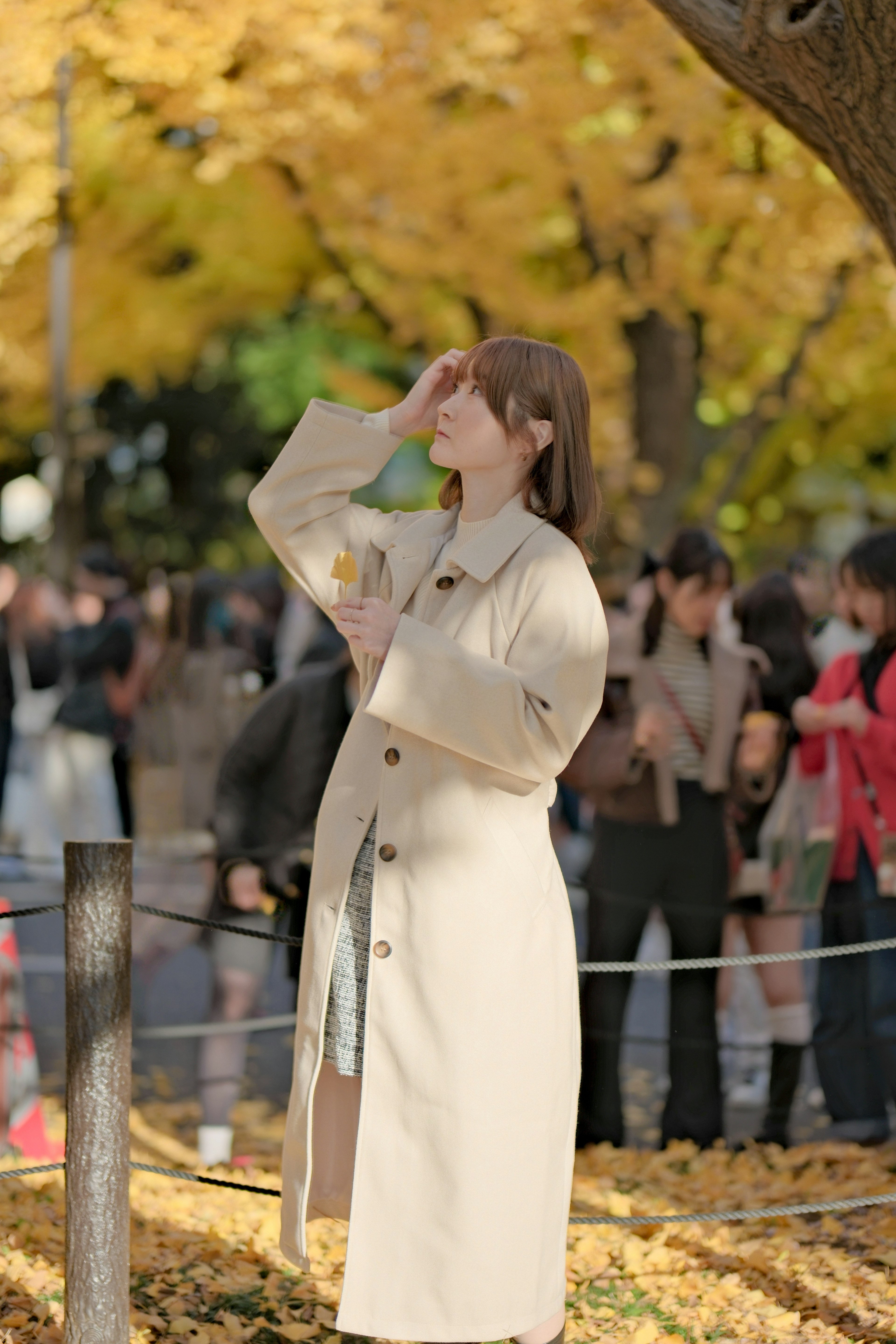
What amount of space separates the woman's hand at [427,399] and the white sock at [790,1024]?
319 centimetres

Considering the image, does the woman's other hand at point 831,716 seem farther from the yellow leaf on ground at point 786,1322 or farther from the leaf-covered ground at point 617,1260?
the yellow leaf on ground at point 786,1322

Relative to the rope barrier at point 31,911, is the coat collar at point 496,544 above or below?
above

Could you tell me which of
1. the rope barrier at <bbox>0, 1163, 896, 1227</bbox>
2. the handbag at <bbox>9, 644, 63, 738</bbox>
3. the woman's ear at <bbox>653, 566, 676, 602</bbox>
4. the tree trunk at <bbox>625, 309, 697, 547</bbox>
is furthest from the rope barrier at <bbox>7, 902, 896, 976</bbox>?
the tree trunk at <bbox>625, 309, 697, 547</bbox>

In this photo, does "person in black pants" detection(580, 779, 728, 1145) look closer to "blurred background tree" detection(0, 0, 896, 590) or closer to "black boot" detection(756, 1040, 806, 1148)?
"black boot" detection(756, 1040, 806, 1148)

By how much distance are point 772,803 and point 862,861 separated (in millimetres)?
573

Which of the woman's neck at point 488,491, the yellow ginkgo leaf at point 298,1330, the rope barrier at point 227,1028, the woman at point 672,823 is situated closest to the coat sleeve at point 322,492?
the woman's neck at point 488,491

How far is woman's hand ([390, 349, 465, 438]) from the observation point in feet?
9.62

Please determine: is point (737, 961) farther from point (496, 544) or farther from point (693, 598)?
point (693, 598)

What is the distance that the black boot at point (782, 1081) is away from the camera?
17.6 feet

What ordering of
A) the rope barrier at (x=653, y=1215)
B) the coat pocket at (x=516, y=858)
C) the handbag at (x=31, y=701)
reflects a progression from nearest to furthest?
the coat pocket at (x=516, y=858), the rope barrier at (x=653, y=1215), the handbag at (x=31, y=701)

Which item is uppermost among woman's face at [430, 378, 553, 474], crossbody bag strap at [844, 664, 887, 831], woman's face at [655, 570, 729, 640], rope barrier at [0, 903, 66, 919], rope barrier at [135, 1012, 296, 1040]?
woman's face at [430, 378, 553, 474]

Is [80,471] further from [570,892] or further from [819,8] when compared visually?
[819,8]

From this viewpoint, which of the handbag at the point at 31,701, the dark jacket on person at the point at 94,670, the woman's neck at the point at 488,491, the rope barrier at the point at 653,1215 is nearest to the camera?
the woman's neck at the point at 488,491

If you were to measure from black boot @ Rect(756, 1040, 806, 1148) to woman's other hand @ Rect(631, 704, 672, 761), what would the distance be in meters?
1.19
